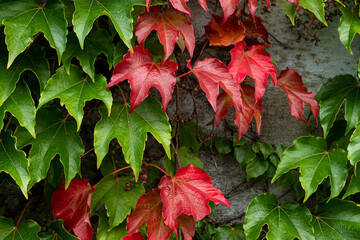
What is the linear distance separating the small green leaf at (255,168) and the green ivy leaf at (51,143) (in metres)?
0.81

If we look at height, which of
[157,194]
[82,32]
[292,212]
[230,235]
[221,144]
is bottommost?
[230,235]

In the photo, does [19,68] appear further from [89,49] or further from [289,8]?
[289,8]

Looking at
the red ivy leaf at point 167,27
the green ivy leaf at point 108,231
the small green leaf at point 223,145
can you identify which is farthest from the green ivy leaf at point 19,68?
the small green leaf at point 223,145

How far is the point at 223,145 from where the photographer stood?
163 cm

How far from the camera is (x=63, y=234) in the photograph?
48.3 inches

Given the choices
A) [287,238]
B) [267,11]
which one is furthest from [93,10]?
[287,238]

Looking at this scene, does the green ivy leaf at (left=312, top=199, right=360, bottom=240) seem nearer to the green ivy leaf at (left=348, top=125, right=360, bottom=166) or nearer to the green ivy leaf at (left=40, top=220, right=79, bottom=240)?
the green ivy leaf at (left=348, top=125, right=360, bottom=166)

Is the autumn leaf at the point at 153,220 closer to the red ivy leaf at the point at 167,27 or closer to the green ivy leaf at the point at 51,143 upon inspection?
the green ivy leaf at the point at 51,143

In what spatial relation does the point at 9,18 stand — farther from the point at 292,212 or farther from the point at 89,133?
the point at 292,212

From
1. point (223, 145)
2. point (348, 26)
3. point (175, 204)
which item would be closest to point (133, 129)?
point (175, 204)

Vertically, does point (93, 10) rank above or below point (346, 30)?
above

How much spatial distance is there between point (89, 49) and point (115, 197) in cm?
57

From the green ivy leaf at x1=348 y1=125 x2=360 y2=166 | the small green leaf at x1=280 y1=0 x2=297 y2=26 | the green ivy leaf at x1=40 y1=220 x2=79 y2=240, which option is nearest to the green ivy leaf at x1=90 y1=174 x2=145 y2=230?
the green ivy leaf at x1=40 y1=220 x2=79 y2=240

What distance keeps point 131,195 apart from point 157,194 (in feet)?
0.40
